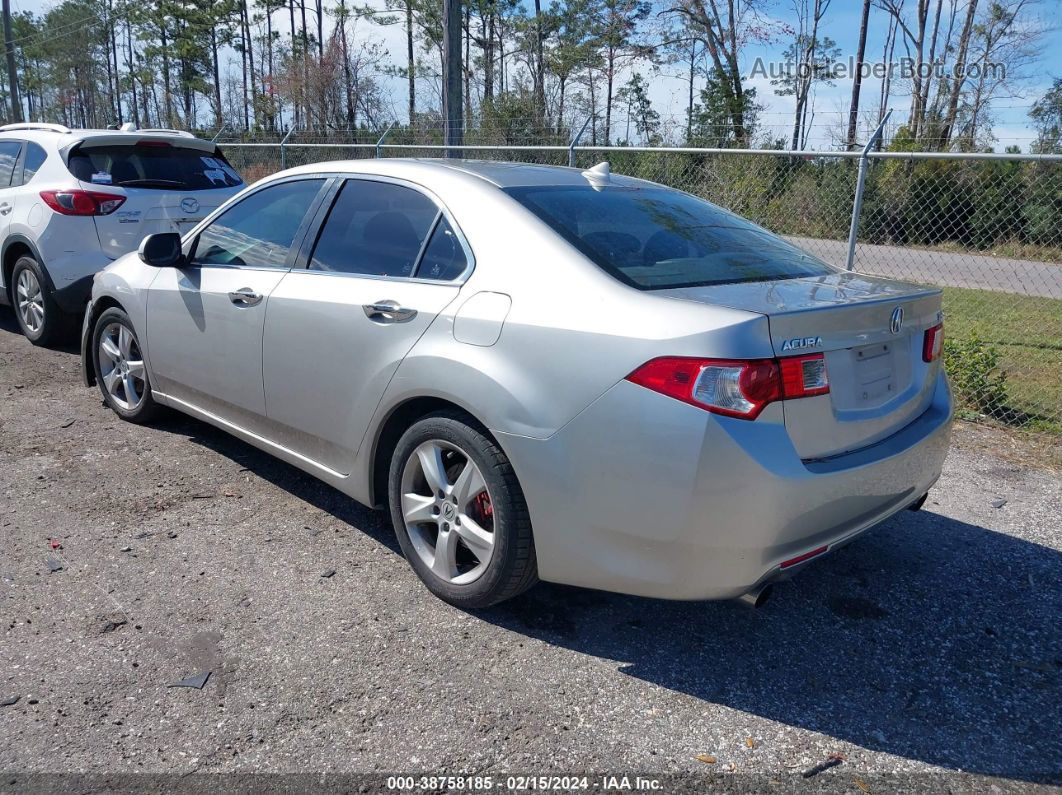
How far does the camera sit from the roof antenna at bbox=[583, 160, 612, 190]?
12.4 ft

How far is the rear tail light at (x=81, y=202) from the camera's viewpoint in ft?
21.8

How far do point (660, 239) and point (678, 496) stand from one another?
1226 mm

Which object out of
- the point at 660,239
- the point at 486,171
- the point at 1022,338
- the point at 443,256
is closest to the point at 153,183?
the point at 486,171

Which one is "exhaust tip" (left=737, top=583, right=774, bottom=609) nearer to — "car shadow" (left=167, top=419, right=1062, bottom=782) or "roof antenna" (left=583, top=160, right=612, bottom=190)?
"car shadow" (left=167, top=419, right=1062, bottom=782)

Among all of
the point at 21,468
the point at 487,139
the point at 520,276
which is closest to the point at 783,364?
the point at 520,276

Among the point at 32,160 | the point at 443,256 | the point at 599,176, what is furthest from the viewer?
the point at 32,160

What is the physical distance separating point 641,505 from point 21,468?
11.9 ft

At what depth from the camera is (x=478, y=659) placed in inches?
117

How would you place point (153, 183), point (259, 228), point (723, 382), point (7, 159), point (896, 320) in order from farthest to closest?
1. point (7, 159)
2. point (153, 183)
3. point (259, 228)
4. point (896, 320)
5. point (723, 382)

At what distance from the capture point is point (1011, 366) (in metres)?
7.57

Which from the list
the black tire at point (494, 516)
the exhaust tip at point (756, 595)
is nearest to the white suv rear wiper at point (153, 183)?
the black tire at point (494, 516)

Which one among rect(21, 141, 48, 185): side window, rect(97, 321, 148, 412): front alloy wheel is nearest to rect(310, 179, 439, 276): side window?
rect(97, 321, 148, 412): front alloy wheel

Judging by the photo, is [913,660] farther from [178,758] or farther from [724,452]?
[178,758]

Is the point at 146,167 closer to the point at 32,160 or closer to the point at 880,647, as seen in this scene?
the point at 32,160
